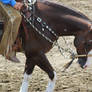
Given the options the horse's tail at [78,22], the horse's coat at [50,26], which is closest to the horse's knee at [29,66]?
the horse's coat at [50,26]

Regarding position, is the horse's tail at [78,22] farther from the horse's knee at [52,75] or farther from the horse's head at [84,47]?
the horse's knee at [52,75]

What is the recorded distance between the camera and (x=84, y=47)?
4.54 m

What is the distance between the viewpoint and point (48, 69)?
473cm

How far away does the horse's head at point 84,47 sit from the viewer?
4.43m

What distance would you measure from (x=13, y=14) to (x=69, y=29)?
0.84 meters

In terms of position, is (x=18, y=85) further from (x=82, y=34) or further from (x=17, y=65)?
(x=82, y=34)

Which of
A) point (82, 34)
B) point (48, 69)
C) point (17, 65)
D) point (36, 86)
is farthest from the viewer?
point (17, 65)

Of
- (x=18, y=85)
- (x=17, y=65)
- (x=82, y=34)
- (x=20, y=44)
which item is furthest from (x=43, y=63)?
(x=17, y=65)

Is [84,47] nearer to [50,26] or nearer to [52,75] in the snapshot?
[50,26]

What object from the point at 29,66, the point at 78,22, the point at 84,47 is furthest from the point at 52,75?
the point at 78,22

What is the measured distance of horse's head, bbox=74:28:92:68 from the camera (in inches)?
175

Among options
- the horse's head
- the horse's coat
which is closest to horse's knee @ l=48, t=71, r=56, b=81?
the horse's coat

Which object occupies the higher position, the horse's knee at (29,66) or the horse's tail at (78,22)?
the horse's tail at (78,22)

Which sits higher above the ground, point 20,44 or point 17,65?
point 20,44
